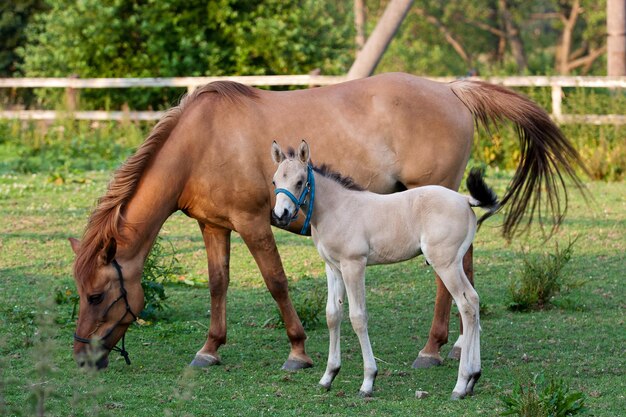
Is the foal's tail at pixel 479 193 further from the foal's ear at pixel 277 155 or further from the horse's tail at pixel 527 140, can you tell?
the horse's tail at pixel 527 140

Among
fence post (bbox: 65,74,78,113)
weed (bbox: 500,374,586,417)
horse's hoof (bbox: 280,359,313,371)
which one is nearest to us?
weed (bbox: 500,374,586,417)

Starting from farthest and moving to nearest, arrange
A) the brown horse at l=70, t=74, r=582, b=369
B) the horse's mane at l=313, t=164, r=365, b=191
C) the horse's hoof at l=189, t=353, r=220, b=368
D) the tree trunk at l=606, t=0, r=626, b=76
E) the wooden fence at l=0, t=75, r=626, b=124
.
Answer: the tree trunk at l=606, t=0, r=626, b=76
the wooden fence at l=0, t=75, r=626, b=124
the horse's hoof at l=189, t=353, r=220, b=368
the brown horse at l=70, t=74, r=582, b=369
the horse's mane at l=313, t=164, r=365, b=191

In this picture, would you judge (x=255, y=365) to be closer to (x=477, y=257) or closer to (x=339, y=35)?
(x=477, y=257)

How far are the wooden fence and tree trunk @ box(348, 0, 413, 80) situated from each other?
0.39 metres

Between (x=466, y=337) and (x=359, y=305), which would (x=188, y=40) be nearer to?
(x=359, y=305)

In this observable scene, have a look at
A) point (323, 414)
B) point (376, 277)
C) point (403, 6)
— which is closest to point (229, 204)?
point (323, 414)

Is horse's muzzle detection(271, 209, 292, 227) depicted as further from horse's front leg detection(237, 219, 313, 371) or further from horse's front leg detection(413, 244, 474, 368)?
horse's front leg detection(413, 244, 474, 368)

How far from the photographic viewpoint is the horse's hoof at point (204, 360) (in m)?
6.16

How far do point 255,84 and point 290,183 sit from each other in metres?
12.1

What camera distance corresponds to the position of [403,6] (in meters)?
15.6

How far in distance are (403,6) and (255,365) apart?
10520 millimetres

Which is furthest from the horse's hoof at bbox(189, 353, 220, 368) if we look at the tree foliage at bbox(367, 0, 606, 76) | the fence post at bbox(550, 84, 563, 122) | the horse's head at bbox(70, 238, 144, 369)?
the tree foliage at bbox(367, 0, 606, 76)

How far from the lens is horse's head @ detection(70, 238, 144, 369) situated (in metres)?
5.69

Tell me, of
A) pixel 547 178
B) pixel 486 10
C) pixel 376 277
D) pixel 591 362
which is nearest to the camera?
pixel 591 362
